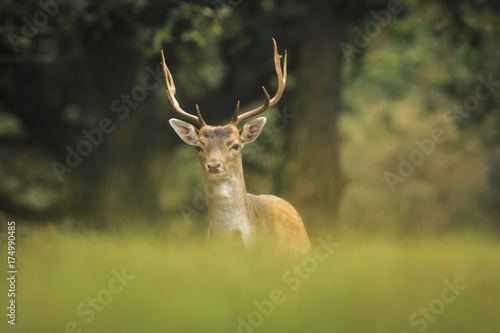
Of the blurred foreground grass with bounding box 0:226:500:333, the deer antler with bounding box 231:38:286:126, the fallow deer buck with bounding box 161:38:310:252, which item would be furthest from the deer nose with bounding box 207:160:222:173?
the blurred foreground grass with bounding box 0:226:500:333

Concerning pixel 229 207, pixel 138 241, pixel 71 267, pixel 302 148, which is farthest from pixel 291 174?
pixel 71 267

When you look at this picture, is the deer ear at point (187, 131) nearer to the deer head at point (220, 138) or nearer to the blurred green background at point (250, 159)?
the deer head at point (220, 138)

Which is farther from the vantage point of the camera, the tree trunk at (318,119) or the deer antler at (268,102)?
the tree trunk at (318,119)

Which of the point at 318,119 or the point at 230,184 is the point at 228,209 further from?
the point at 318,119

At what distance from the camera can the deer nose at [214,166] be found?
6.80m

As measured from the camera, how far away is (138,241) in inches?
232

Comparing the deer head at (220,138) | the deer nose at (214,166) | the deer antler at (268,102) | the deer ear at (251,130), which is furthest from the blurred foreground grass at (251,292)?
the deer ear at (251,130)

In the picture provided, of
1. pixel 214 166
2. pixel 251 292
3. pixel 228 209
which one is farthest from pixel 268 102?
pixel 251 292

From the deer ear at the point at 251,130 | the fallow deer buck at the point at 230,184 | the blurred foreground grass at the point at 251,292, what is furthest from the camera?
the deer ear at the point at 251,130

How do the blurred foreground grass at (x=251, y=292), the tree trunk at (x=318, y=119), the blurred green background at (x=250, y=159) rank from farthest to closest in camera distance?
the tree trunk at (x=318, y=119) → the blurred green background at (x=250, y=159) → the blurred foreground grass at (x=251, y=292)

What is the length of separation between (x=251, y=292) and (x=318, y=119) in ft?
33.3

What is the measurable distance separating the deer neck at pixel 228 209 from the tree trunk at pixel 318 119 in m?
5.83

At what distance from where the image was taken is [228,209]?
695 centimetres

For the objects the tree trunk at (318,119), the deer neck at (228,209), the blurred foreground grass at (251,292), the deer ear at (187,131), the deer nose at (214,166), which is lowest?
the tree trunk at (318,119)
